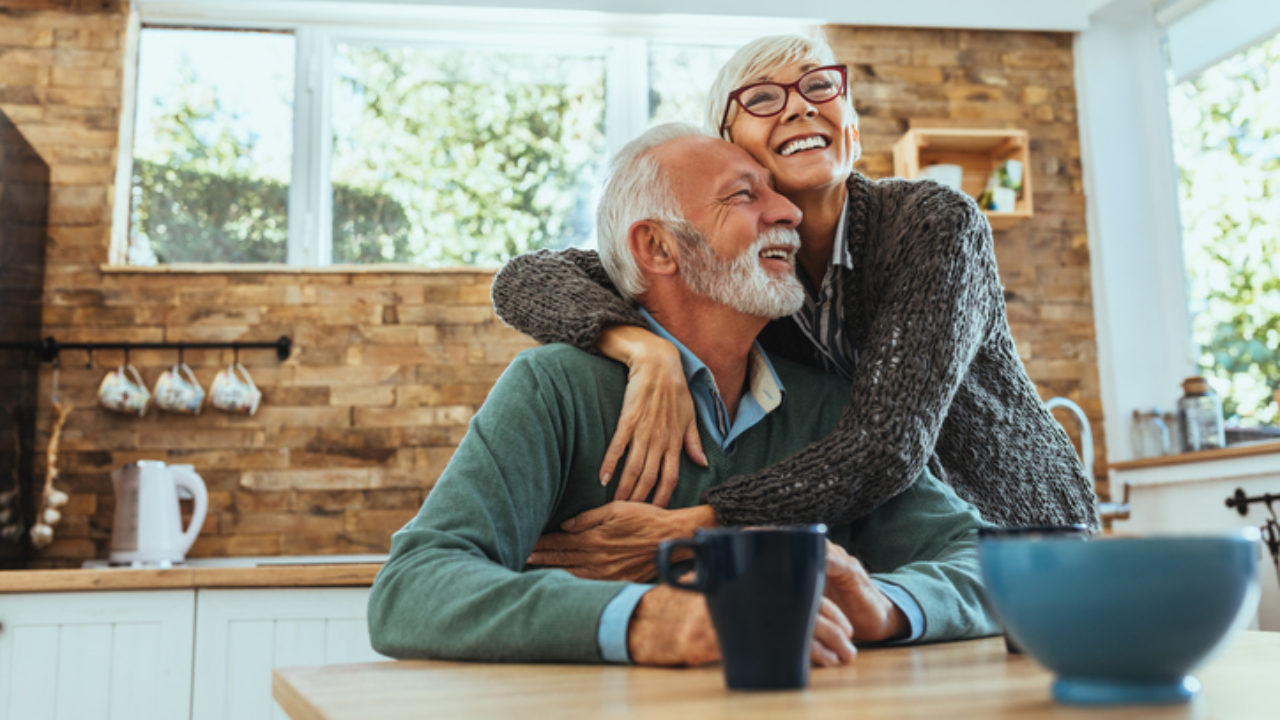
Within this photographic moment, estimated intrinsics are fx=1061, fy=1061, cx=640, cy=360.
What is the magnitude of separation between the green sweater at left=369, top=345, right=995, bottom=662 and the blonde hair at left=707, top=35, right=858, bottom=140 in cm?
38

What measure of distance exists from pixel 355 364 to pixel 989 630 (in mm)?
2508

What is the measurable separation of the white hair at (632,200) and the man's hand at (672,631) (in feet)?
2.35

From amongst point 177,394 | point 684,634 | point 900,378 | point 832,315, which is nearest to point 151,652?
point 177,394

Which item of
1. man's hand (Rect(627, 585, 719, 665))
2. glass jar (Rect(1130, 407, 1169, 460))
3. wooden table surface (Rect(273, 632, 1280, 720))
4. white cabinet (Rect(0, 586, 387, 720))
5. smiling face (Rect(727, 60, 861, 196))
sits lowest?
white cabinet (Rect(0, 586, 387, 720))

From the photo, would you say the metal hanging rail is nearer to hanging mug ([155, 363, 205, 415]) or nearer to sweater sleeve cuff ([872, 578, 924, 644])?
hanging mug ([155, 363, 205, 415])

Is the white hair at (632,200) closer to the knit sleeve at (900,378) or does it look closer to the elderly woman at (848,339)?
the elderly woman at (848,339)

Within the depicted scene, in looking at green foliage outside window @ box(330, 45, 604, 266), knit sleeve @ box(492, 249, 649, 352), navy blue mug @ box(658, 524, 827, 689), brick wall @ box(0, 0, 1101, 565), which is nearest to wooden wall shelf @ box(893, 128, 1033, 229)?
green foliage outside window @ box(330, 45, 604, 266)

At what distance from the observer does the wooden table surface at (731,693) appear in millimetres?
537

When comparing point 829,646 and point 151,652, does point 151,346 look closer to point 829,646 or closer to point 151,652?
point 151,652

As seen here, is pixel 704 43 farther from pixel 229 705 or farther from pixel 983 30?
pixel 229 705

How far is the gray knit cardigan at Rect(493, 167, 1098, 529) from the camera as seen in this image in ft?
3.74

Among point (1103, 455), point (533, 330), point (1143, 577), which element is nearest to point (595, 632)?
point (1143, 577)

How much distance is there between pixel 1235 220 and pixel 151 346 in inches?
130

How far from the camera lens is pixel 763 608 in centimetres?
60
